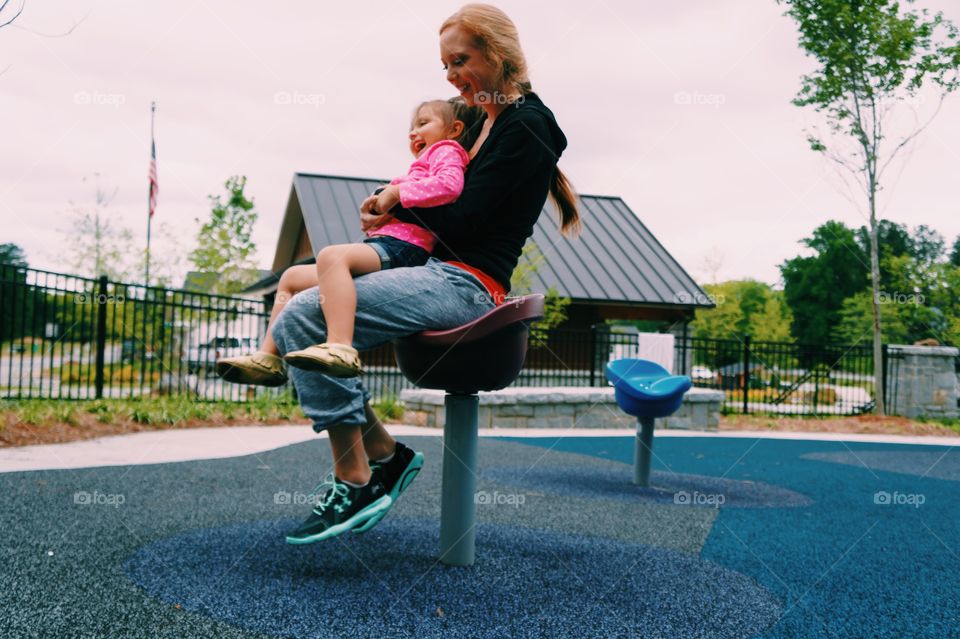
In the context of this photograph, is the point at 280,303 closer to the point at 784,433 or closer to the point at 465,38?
the point at 465,38

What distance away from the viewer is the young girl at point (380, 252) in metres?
2.18

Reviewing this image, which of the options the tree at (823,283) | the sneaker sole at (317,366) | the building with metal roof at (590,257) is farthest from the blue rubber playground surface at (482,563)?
the tree at (823,283)

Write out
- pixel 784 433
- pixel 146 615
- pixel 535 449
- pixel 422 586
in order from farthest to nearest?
pixel 784 433
pixel 535 449
pixel 422 586
pixel 146 615

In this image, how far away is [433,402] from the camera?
9.70 meters

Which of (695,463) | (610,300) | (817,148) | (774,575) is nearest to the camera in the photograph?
(774,575)

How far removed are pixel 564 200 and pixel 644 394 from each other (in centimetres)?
265

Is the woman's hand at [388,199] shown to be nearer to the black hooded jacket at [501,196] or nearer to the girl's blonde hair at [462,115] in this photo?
the black hooded jacket at [501,196]

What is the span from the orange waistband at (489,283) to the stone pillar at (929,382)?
14.6 metres

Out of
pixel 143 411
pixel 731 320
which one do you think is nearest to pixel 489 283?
pixel 143 411

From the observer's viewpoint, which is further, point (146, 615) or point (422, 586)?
point (422, 586)

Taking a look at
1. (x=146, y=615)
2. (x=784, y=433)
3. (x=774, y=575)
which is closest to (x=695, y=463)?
(x=774, y=575)

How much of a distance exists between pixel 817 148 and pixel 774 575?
13657 mm

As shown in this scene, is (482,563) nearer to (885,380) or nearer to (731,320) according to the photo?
(885,380)

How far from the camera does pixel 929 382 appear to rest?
47.1 feet
